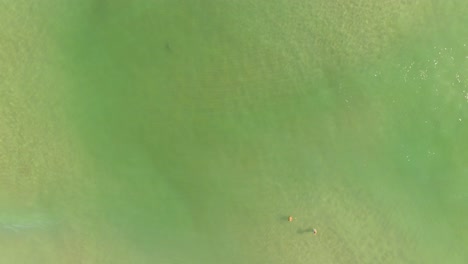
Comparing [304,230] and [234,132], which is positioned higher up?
[234,132]

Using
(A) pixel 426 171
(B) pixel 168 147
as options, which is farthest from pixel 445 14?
(B) pixel 168 147

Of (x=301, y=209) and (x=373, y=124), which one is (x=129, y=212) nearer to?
(x=301, y=209)

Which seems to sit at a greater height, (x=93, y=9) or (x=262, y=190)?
(x=93, y=9)

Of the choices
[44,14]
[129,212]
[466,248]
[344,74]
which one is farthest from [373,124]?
[44,14]

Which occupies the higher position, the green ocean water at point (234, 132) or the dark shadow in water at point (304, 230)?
the green ocean water at point (234, 132)

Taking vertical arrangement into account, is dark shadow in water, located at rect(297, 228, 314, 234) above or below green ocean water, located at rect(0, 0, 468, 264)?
below

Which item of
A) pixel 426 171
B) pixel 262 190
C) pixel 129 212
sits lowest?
pixel 129 212

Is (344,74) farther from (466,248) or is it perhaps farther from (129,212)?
(129,212)
